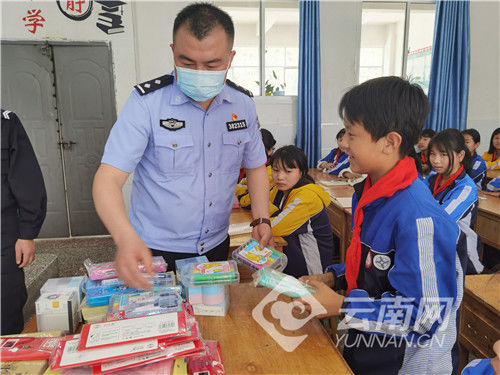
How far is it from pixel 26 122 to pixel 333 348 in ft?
15.5

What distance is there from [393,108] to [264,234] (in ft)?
2.25

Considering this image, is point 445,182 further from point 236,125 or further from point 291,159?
point 236,125

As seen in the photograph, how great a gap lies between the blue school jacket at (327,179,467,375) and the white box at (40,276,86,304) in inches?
28.8

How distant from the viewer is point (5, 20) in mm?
4352

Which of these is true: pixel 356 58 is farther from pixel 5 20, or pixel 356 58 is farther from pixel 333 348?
pixel 333 348

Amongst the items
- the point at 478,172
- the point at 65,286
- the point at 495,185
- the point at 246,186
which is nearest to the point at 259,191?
the point at 65,286

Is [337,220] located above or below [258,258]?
below

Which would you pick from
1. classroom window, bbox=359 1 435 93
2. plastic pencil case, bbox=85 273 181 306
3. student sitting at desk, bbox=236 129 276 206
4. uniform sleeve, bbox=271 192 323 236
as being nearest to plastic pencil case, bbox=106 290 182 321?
plastic pencil case, bbox=85 273 181 306

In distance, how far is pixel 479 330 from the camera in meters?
1.62

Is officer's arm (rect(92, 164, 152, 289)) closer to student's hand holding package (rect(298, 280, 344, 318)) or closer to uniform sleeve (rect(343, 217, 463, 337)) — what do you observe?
student's hand holding package (rect(298, 280, 344, 318))

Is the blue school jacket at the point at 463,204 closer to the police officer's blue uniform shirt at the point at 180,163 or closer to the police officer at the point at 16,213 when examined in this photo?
the police officer's blue uniform shirt at the point at 180,163

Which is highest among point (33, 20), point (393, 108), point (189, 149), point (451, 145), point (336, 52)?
point (33, 20)

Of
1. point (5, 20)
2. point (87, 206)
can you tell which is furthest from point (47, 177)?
point (5, 20)

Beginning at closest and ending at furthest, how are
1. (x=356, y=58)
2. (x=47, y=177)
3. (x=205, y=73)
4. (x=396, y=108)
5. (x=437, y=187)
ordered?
(x=396, y=108), (x=205, y=73), (x=437, y=187), (x=47, y=177), (x=356, y=58)
